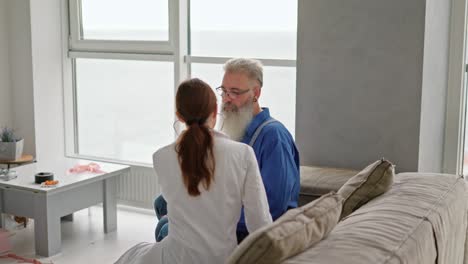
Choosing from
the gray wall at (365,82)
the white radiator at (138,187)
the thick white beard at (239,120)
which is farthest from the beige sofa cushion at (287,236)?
the white radiator at (138,187)

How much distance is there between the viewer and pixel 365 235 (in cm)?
206

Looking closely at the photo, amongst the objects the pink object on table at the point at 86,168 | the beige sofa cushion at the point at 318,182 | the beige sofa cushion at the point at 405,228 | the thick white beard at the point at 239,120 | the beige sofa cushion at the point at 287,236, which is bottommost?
the pink object on table at the point at 86,168

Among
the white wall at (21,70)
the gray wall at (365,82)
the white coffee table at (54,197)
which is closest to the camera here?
the gray wall at (365,82)

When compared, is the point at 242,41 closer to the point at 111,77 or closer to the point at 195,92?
the point at 111,77

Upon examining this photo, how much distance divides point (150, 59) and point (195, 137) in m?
3.30

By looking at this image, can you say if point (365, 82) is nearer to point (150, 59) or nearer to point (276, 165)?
point (276, 165)

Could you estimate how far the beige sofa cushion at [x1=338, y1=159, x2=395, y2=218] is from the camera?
2699 millimetres

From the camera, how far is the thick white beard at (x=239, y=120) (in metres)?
3.05

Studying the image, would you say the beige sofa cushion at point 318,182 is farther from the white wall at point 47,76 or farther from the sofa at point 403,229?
the white wall at point 47,76

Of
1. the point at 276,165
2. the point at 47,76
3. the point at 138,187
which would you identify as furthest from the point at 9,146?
the point at 276,165

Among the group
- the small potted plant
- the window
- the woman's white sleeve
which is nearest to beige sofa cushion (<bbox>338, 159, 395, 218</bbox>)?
the woman's white sleeve

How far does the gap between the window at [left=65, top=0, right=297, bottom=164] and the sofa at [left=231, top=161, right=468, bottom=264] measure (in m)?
2.15

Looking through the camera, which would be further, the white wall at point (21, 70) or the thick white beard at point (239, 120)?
the white wall at point (21, 70)

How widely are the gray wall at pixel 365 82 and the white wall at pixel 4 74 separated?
3052mm
